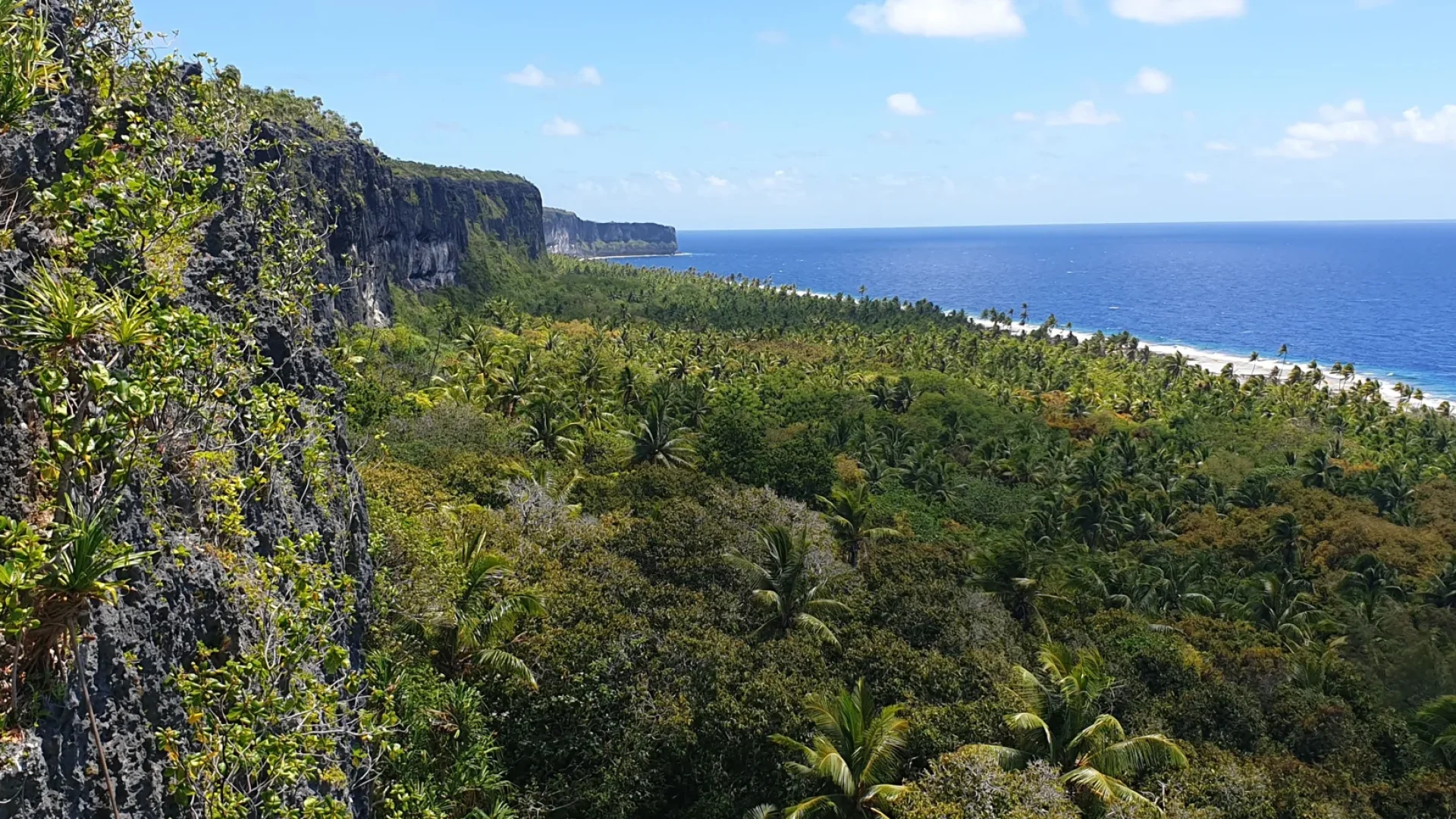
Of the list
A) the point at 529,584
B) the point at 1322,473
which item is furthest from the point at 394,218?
the point at 1322,473

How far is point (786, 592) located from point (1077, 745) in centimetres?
944

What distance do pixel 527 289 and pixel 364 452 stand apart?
113039 mm

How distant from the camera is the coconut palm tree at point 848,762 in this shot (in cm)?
1870

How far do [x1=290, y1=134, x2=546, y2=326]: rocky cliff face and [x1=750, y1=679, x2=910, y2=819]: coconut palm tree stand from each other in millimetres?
19540

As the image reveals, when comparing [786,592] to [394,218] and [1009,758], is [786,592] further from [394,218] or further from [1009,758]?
[394,218]

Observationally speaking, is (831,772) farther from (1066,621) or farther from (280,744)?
(1066,621)

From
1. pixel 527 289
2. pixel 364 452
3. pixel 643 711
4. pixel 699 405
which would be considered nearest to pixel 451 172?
pixel 527 289

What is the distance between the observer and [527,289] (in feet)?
463

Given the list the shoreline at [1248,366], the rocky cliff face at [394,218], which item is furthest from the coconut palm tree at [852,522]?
the shoreline at [1248,366]

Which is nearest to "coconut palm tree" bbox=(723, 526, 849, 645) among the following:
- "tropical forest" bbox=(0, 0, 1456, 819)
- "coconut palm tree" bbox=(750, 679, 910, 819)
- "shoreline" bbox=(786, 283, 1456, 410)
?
"tropical forest" bbox=(0, 0, 1456, 819)

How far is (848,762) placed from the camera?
1920 centimetres

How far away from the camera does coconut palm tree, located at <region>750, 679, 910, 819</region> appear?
18.7 m

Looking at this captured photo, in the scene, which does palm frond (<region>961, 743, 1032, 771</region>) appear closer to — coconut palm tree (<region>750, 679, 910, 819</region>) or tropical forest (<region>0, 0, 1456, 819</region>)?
tropical forest (<region>0, 0, 1456, 819</region>)

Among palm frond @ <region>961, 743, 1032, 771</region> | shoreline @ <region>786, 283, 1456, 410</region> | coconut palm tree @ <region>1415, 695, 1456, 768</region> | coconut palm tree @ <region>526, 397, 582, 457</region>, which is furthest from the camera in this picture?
shoreline @ <region>786, 283, 1456, 410</region>
